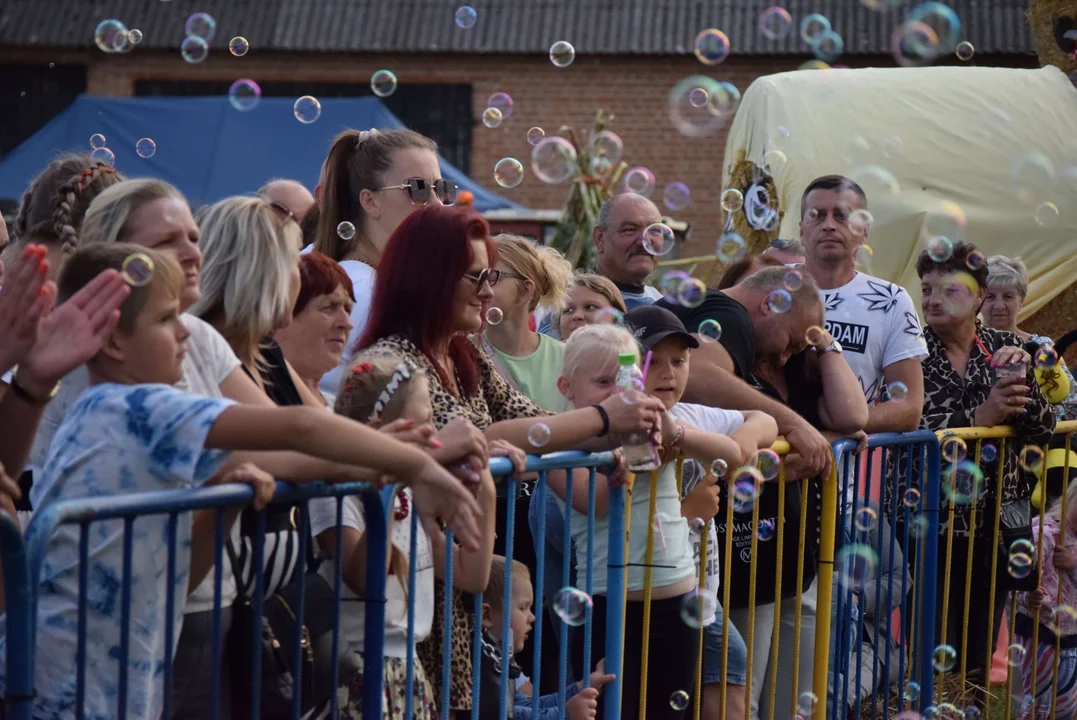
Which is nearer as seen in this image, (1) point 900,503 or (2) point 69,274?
(2) point 69,274

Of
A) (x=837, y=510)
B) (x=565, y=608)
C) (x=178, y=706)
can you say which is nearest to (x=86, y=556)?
(x=178, y=706)

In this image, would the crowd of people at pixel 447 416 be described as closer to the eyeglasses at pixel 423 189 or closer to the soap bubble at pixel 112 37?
the eyeglasses at pixel 423 189

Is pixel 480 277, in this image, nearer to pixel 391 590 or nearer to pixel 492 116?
pixel 391 590

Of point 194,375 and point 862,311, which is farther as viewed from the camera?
point 862,311

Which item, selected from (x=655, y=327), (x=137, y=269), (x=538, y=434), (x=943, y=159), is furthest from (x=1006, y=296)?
(x=137, y=269)

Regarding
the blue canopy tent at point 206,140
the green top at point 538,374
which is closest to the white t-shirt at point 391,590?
the green top at point 538,374

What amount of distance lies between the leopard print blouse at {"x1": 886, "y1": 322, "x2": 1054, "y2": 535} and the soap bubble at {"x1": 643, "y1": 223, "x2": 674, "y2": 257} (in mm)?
1152

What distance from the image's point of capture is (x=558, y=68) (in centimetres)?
1842

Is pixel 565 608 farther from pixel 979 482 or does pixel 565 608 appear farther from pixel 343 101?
pixel 343 101

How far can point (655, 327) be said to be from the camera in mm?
3883

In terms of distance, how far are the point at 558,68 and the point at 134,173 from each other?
22.9 feet

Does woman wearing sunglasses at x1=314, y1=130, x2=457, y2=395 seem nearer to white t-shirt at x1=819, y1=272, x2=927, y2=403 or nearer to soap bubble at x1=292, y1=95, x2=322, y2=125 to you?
soap bubble at x1=292, y1=95, x2=322, y2=125

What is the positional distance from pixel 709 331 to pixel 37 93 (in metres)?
16.6

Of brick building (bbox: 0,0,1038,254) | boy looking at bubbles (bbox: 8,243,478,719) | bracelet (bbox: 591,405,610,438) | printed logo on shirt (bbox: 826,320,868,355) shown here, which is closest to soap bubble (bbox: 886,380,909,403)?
printed logo on shirt (bbox: 826,320,868,355)
